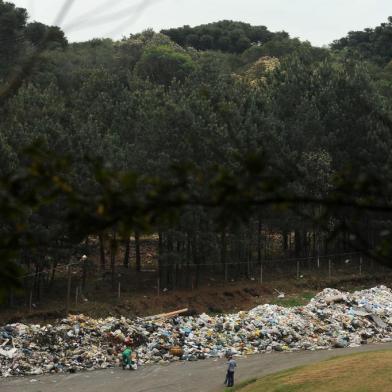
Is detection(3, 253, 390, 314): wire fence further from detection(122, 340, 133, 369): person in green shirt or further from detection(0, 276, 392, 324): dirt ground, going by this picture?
detection(122, 340, 133, 369): person in green shirt

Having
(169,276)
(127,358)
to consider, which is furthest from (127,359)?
(169,276)

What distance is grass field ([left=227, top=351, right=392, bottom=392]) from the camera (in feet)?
68.4

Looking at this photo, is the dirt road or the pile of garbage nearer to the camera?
the dirt road

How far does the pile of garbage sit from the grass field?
6.76m

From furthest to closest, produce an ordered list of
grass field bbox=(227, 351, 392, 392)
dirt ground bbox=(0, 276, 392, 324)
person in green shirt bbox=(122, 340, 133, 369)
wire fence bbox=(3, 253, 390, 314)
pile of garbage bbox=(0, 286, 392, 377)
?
wire fence bbox=(3, 253, 390, 314) < dirt ground bbox=(0, 276, 392, 324) < pile of garbage bbox=(0, 286, 392, 377) < person in green shirt bbox=(122, 340, 133, 369) < grass field bbox=(227, 351, 392, 392)

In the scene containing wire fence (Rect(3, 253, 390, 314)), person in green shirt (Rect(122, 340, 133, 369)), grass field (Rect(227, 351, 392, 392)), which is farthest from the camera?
wire fence (Rect(3, 253, 390, 314))

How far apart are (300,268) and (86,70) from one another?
94.9 feet

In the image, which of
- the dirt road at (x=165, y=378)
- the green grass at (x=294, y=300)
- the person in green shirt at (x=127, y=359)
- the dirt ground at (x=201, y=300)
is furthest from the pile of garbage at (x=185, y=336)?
the dirt ground at (x=201, y=300)

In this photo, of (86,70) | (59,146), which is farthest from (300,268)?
(86,70)

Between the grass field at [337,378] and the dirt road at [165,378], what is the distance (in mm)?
2324

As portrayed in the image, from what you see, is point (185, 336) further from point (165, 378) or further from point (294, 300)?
point (294, 300)

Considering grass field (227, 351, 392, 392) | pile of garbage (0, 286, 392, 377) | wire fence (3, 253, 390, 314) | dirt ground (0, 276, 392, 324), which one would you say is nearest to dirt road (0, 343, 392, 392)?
pile of garbage (0, 286, 392, 377)

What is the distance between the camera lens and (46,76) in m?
63.8

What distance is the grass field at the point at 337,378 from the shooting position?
2084 cm
